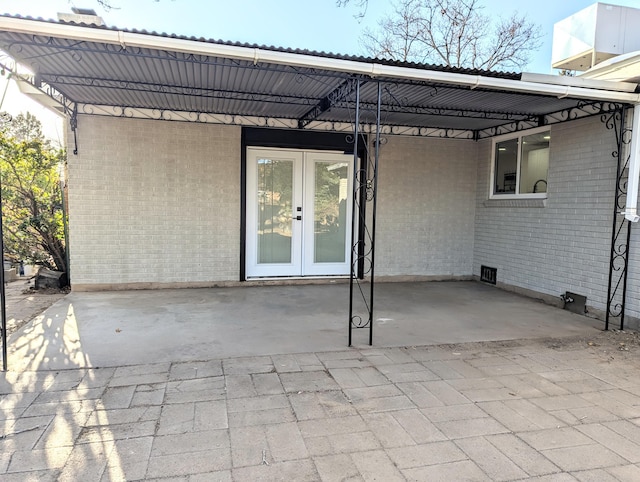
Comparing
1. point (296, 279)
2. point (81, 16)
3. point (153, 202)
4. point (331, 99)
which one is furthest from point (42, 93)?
point (296, 279)

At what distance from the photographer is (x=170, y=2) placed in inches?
183

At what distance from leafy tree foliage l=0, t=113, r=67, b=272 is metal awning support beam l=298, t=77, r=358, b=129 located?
3.90 metres

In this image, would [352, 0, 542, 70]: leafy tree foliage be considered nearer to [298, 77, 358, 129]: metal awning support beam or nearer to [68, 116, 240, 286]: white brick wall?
[298, 77, 358, 129]: metal awning support beam

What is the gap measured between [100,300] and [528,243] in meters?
6.02

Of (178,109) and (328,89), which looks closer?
(328,89)

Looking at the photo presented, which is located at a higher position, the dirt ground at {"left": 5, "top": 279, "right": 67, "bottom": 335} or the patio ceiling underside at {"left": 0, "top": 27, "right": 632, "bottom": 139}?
the patio ceiling underside at {"left": 0, "top": 27, "right": 632, "bottom": 139}

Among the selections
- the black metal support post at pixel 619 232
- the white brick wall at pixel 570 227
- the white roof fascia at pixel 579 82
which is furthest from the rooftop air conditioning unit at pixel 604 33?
the white roof fascia at pixel 579 82

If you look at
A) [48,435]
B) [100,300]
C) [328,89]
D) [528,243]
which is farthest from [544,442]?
[100,300]

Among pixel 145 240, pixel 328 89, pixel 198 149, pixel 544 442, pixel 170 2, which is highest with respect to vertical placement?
pixel 170 2

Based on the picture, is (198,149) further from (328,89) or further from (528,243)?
(528,243)

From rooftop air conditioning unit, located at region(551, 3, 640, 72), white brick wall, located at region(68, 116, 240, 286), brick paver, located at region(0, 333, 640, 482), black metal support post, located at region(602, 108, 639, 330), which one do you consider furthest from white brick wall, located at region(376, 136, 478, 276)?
brick paver, located at region(0, 333, 640, 482)

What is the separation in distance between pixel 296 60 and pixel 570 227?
13.7 ft

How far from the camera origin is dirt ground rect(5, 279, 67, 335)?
15.0 feet

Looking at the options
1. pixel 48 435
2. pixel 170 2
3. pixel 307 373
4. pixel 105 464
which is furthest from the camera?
pixel 170 2
